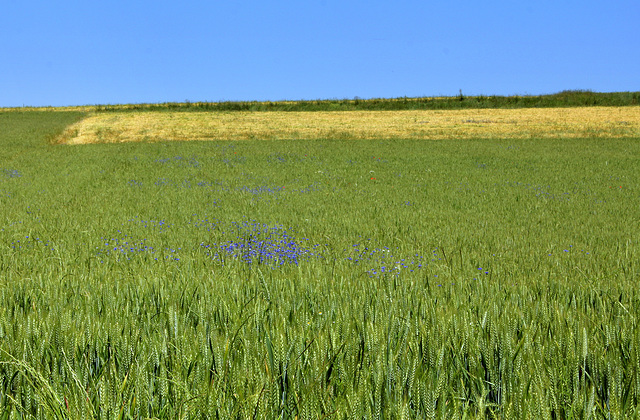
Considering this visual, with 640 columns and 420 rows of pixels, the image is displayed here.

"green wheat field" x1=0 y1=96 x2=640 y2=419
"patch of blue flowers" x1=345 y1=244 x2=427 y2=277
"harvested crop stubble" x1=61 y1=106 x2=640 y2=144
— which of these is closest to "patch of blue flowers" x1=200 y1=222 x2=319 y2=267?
"green wheat field" x1=0 y1=96 x2=640 y2=419

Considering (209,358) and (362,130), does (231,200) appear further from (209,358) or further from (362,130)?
(362,130)

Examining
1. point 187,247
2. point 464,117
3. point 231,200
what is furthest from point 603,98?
point 187,247

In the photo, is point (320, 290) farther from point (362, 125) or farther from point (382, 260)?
point (362, 125)

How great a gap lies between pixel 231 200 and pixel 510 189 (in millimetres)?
7831

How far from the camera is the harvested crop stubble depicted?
31844 mm

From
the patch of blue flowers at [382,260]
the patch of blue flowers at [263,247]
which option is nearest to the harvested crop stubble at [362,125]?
the patch of blue flowers at [263,247]

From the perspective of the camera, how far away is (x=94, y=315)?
298 cm

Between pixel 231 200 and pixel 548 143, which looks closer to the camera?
pixel 231 200

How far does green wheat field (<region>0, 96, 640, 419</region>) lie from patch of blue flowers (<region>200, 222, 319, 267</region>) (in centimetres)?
5

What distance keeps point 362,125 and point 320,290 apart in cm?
3327

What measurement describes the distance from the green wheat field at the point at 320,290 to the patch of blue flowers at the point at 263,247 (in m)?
0.05

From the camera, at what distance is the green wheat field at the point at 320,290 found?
1.97 m

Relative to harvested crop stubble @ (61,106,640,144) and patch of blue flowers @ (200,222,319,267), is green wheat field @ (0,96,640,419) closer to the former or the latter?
patch of blue flowers @ (200,222,319,267)

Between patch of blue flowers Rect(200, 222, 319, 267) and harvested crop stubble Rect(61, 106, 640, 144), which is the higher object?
harvested crop stubble Rect(61, 106, 640, 144)
